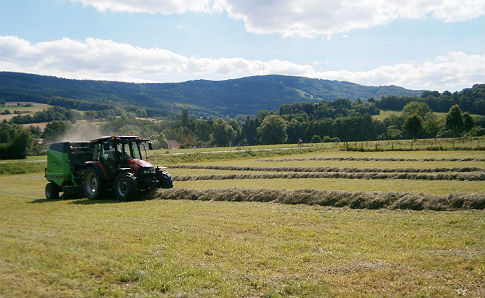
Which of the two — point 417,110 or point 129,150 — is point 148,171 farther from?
A: point 417,110

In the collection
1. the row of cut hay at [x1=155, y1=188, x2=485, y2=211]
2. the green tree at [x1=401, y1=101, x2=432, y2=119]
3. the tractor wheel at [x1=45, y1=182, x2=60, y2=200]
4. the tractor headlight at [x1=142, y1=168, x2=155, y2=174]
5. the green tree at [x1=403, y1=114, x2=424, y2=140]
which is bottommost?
the tractor wheel at [x1=45, y1=182, x2=60, y2=200]

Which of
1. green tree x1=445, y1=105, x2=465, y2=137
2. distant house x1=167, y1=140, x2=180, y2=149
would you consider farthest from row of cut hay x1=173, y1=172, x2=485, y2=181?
distant house x1=167, y1=140, x2=180, y2=149

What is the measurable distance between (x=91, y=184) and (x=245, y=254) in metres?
13.3

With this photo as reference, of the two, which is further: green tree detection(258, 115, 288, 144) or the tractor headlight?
green tree detection(258, 115, 288, 144)

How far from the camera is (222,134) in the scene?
386 feet

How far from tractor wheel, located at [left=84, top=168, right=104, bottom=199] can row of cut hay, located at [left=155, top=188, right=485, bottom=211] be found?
2996 millimetres

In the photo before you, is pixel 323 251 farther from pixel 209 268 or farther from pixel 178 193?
pixel 178 193

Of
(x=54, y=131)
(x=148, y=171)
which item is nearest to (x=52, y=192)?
(x=148, y=171)

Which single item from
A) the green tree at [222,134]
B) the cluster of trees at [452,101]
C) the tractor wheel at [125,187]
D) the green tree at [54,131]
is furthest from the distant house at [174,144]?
the cluster of trees at [452,101]

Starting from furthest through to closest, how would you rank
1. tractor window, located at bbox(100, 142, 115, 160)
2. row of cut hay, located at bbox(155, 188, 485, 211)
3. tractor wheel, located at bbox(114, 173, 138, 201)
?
tractor window, located at bbox(100, 142, 115, 160), tractor wheel, located at bbox(114, 173, 138, 201), row of cut hay, located at bbox(155, 188, 485, 211)

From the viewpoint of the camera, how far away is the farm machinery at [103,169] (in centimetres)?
1811

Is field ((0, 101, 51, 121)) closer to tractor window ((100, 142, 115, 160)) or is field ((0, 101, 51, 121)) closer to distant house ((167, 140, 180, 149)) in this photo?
distant house ((167, 140, 180, 149))

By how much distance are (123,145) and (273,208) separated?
8.78 meters

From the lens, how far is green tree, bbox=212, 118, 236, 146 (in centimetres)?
11769
